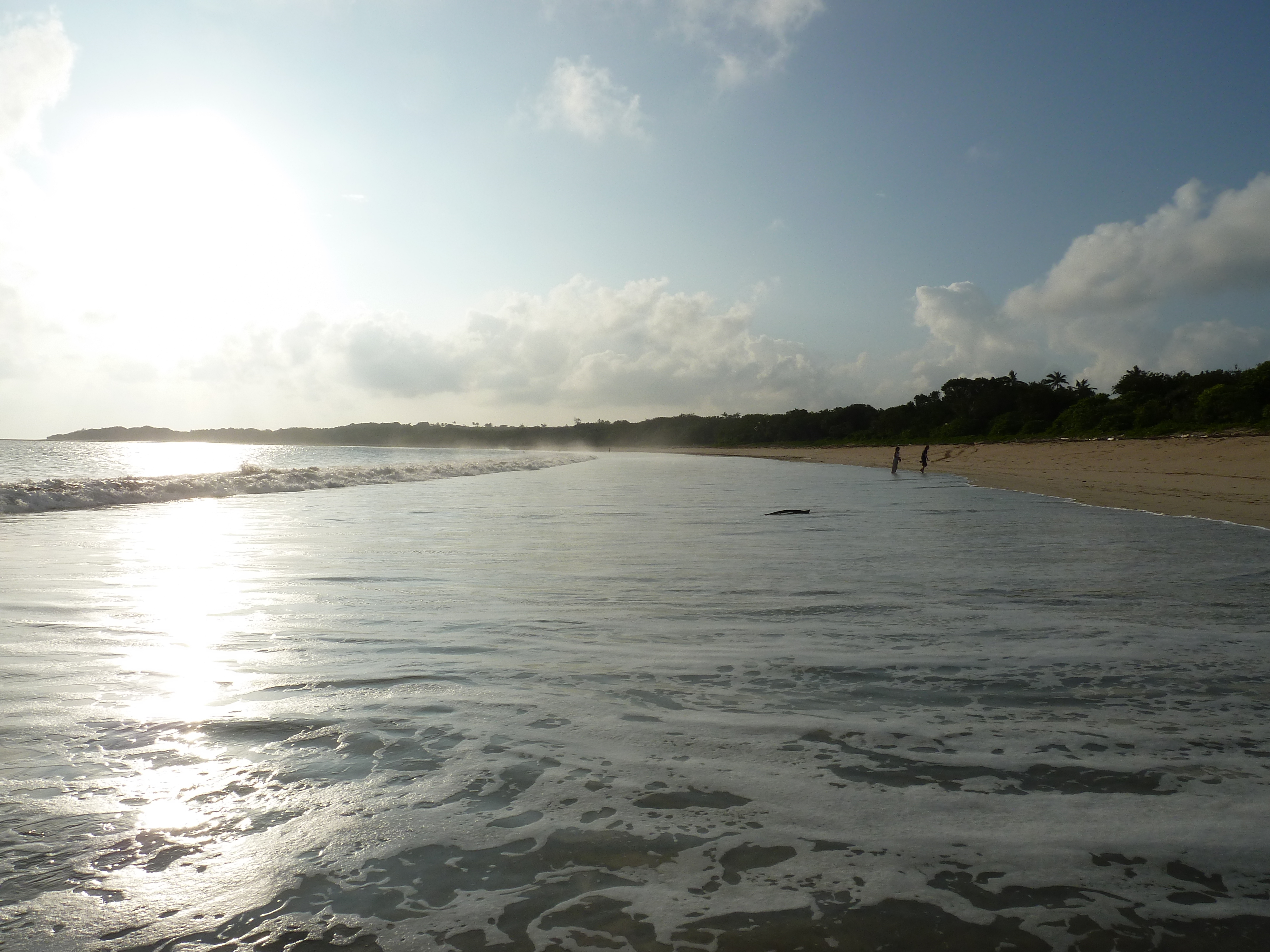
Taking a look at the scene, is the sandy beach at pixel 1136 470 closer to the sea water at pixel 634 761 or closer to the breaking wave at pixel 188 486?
the sea water at pixel 634 761

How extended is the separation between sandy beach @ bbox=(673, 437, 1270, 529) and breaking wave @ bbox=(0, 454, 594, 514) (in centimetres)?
2390

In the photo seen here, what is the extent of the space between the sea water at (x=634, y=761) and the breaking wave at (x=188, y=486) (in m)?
11.6

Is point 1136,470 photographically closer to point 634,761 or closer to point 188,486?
point 188,486

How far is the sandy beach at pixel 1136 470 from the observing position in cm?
1792

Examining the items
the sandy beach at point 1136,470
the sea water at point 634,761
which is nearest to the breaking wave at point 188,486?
the sea water at point 634,761

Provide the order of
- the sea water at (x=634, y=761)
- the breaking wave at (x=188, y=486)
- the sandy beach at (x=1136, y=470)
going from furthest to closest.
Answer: the sandy beach at (x=1136, y=470), the breaking wave at (x=188, y=486), the sea water at (x=634, y=761)

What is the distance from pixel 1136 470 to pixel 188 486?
36.4 m

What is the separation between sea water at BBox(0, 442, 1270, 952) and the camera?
7.25 feet

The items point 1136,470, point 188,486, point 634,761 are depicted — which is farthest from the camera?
point 1136,470

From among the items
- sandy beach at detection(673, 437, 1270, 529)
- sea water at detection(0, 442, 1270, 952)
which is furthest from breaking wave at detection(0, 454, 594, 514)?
sandy beach at detection(673, 437, 1270, 529)

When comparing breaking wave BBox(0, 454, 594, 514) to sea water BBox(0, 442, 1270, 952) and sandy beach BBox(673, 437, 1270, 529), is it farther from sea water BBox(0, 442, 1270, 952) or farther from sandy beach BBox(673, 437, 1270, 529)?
sandy beach BBox(673, 437, 1270, 529)

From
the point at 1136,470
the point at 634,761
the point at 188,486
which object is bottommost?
the point at 634,761

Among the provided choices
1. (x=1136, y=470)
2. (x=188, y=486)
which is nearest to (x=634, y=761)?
(x=188, y=486)

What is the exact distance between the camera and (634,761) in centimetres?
325
